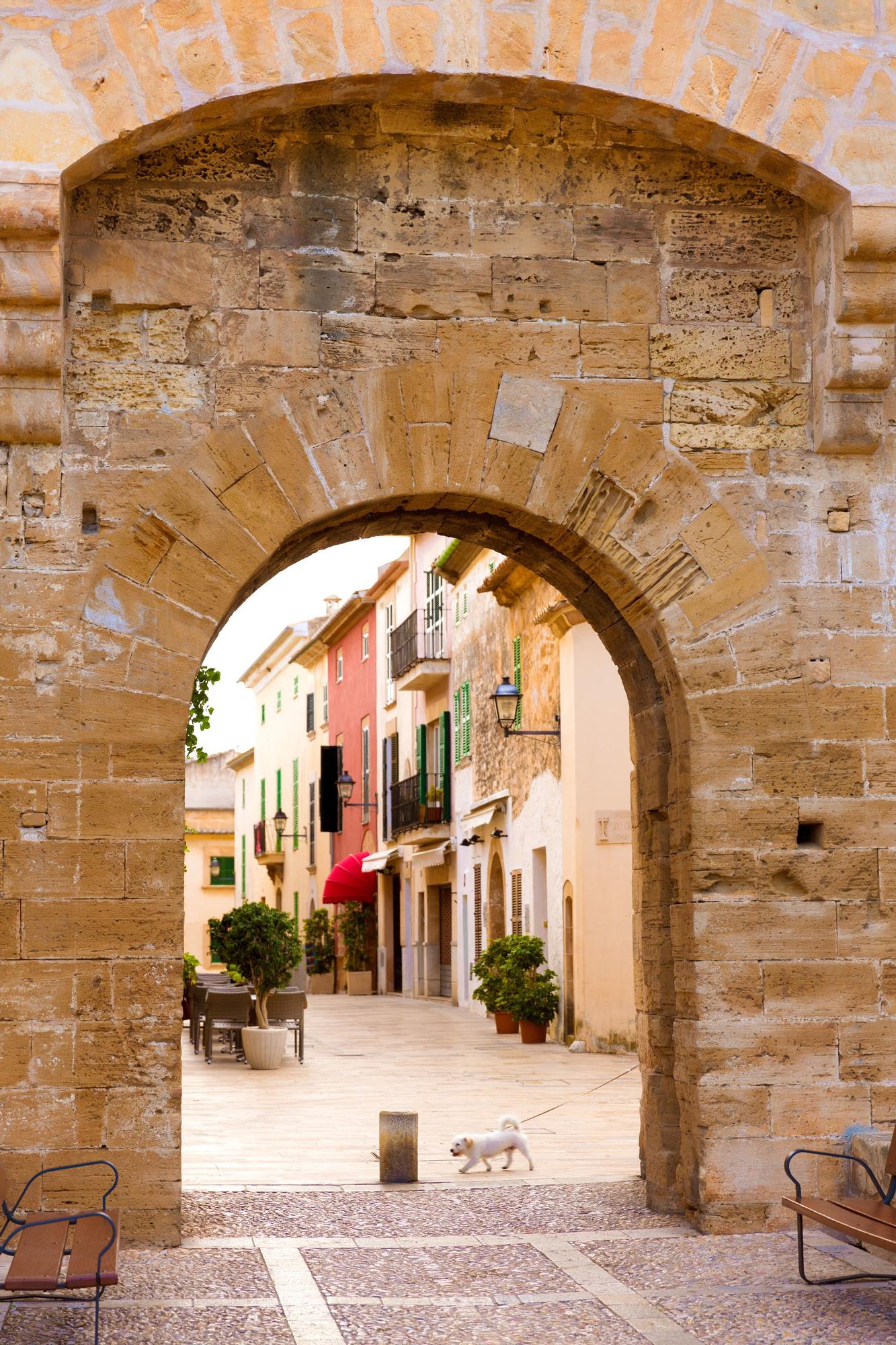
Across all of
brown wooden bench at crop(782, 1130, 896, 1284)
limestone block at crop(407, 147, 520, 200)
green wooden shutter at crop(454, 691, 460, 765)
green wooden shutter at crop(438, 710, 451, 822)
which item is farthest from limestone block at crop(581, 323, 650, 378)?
green wooden shutter at crop(438, 710, 451, 822)

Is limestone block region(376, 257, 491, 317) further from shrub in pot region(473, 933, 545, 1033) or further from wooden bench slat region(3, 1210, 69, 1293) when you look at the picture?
shrub in pot region(473, 933, 545, 1033)

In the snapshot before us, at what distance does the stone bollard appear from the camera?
7773 millimetres

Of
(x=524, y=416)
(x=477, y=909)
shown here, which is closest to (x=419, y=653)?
(x=477, y=909)

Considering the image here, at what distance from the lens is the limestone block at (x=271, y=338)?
258 inches

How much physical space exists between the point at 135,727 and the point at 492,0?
323 cm

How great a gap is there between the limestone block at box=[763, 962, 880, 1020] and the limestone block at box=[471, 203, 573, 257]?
3168mm

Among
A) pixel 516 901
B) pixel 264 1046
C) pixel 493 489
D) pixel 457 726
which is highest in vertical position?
pixel 457 726

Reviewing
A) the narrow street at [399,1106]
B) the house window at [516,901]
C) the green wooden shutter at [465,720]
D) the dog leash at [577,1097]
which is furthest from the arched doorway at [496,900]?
the dog leash at [577,1097]

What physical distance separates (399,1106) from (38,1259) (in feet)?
21.5

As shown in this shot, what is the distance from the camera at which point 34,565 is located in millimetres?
6340

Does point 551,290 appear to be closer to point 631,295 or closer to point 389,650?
point 631,295

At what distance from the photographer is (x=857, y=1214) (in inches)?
205

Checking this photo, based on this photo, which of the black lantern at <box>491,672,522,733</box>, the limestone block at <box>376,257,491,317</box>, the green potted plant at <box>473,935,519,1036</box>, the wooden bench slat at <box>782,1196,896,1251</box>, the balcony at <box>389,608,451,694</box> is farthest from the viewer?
the balcony at <box>389,608,451,694</box>

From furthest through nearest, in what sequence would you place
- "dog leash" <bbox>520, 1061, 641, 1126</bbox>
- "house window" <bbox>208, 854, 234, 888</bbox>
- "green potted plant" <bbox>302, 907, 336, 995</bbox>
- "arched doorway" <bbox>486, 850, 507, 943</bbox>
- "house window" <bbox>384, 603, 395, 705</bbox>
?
"house window" <bbox>208, 854, 234, 888</bbox> < "green potted plant" <bbox>302, 907, 336, 995</bbox> < "house window" <bbox>384, 603, 395, 705</bbox> < "arched doorway" <bbox>486, 850, 507, 943</bbox> < "dog leash" <bbox>520, 1061, 641, 1126</bbox>
